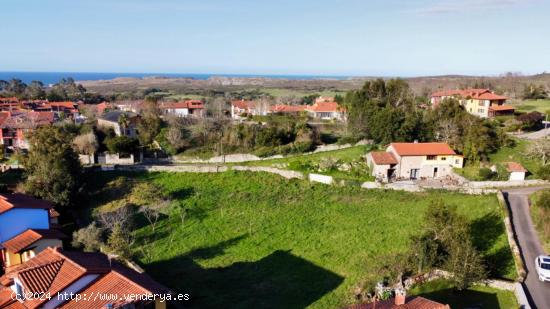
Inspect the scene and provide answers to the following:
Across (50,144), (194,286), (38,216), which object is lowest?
(194,286)

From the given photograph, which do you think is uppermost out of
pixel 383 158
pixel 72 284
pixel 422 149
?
pixel 422 149

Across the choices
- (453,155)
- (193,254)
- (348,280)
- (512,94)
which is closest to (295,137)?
(453,155)

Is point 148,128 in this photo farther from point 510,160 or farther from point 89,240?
point 510,160

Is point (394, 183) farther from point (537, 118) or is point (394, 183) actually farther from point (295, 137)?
point (537, 118)

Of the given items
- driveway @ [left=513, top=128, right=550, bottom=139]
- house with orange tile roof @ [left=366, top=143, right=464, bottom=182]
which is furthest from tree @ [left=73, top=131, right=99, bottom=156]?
driveway @ [left=513, top=128, right=550, bottom=139]

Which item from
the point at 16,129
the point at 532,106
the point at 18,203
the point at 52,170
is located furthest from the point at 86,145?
the point at 532,106

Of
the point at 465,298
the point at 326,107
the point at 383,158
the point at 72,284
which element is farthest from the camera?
the point at 326,107
